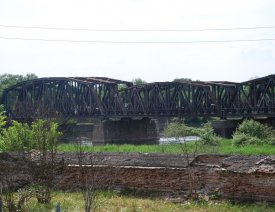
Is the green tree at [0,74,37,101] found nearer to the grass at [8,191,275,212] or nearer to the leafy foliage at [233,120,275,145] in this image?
the leafy foliage at [233,120,275,145]

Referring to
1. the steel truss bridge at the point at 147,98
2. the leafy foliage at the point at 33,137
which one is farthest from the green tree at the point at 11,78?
the leafy foliage at the point at 33,137

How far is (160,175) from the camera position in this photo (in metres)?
17.1

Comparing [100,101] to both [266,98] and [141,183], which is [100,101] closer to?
[266,98]

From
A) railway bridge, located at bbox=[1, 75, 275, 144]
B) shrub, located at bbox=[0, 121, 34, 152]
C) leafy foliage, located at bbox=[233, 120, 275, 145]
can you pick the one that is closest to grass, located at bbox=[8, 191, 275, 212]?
shrub, located at bbox=[0, 121, 34, 152]

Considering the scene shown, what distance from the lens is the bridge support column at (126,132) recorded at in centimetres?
6519

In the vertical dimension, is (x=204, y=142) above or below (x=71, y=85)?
below

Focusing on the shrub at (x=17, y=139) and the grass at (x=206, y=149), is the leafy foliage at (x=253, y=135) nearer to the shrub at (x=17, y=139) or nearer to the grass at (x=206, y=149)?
the grass at (x=206, y=149)

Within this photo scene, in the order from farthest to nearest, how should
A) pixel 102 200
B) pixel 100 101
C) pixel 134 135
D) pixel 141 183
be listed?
pixel 100 101, pixel 134 135, pixel 141 183, pixel 102 200

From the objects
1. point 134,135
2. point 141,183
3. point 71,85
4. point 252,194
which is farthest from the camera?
point 71,85

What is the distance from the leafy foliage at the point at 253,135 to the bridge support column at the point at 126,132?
22.7m

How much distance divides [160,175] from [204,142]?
22331 mm

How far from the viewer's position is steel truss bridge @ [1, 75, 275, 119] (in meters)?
57.5

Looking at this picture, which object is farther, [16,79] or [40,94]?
[16,79]

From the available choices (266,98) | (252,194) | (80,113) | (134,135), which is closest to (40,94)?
(80,113)
